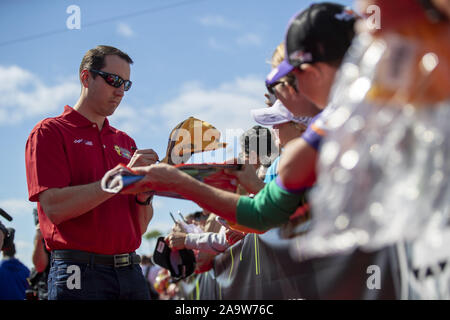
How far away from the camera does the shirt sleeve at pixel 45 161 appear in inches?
116

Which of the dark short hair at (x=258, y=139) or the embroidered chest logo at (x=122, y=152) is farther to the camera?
the dark short hair at (x=258, y=139)

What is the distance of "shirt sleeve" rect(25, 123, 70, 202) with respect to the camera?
2.96 meters

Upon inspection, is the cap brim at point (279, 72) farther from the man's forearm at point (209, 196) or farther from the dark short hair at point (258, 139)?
the dark short hair at point (258, 139)

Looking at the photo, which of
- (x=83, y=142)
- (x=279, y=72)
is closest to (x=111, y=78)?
(x=83, y=142)

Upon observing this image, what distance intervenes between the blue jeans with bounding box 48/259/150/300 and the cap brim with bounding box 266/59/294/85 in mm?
1478

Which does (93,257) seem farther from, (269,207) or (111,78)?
(269,207)

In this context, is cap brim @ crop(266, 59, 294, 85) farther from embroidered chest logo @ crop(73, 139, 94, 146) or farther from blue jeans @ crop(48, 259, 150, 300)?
blue jeans @ crop(48, 259, 150, 300)

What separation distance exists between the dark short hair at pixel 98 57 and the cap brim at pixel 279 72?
144cm

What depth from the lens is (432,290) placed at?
1.83m

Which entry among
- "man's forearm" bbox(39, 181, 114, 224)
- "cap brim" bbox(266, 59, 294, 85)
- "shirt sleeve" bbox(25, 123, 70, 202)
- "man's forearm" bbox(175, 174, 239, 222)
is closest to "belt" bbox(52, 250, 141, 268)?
"man's forearm" bbox(39, 181, 114, 224)

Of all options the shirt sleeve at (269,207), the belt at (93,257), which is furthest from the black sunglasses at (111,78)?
the shirt sleeve at (269,207)

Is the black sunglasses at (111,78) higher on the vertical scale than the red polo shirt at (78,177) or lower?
higher
